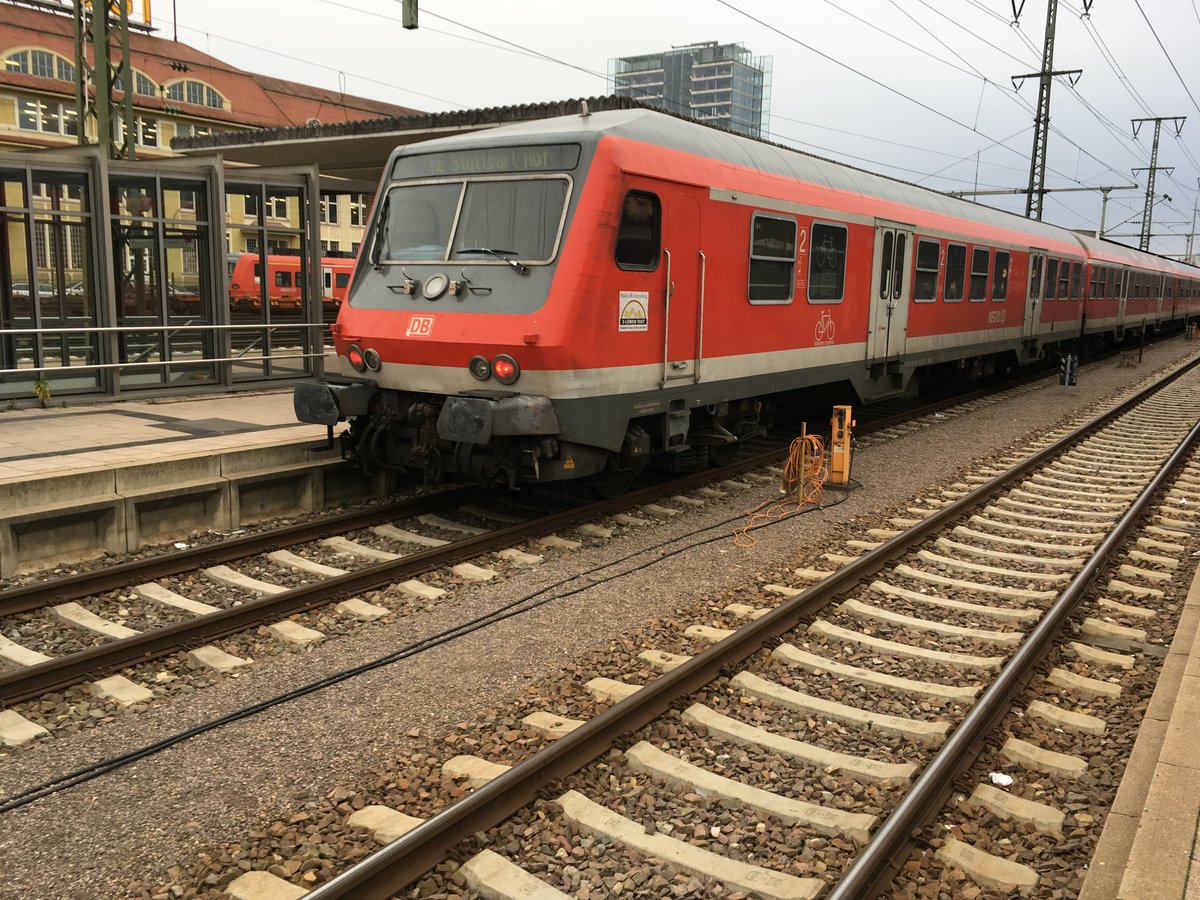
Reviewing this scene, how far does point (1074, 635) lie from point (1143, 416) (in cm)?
1192

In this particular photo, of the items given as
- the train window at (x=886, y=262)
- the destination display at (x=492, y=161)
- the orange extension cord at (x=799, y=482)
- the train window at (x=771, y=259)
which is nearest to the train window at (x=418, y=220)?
the destination display at (x=492, y=161)

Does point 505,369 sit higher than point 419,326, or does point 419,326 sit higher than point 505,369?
point 419,326

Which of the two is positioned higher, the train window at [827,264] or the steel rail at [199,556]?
the train window at [827,264]

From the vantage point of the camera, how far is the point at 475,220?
26.0ft

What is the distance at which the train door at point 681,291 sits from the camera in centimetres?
812

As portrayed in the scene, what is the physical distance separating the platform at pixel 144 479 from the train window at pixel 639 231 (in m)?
3.38

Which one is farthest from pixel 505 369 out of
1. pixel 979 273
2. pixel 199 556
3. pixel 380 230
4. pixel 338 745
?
pixel 979 273

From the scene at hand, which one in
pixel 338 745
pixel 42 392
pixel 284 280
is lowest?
pixel 338 745

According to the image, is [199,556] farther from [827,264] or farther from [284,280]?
[284,280]

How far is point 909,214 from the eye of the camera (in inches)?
513

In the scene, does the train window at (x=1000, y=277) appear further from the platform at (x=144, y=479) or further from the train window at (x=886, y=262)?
the platform at (x=144, y=479)

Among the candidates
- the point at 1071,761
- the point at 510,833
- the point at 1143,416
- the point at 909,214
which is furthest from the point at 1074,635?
the point at 1143,416

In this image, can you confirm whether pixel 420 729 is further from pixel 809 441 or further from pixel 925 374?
pixel 925 374

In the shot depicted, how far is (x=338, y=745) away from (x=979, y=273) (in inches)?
561
